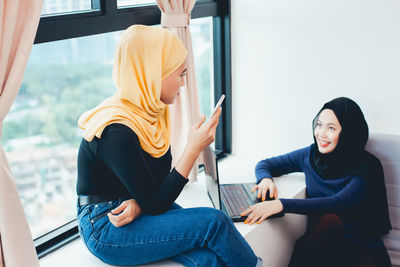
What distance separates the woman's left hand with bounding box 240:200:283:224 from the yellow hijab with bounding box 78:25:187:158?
1.74ft

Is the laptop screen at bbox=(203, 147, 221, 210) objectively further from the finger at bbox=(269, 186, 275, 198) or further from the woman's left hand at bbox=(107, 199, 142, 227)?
the woman's left hand at bbox=(107, 199, 142, 227)

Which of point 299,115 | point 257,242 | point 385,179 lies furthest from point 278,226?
point 299,115

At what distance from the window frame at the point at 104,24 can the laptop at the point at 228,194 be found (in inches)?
23.6

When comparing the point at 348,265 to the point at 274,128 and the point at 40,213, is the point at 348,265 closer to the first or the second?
the point at 274,128

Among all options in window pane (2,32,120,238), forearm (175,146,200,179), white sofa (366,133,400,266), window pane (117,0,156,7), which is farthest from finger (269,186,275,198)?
window pane (117,0,156,7)

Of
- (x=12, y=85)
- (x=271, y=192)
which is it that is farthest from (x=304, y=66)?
(x=12, y=85)

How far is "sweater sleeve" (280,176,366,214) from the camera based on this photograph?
77.0 inches

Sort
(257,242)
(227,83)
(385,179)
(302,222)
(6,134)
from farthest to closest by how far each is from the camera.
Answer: (227,83), (302,222), (385,179), (257,242), (6,134)

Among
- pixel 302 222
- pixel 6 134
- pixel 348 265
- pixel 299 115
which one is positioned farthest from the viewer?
pixel 299 115

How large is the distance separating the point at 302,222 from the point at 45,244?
1.23 meters

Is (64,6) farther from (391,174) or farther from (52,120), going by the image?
(391,174)

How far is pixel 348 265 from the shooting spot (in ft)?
6.49

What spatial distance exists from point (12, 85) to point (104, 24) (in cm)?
68

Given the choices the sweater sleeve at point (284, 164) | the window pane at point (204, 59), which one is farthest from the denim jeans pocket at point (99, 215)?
the window pane at point (204, 59)
